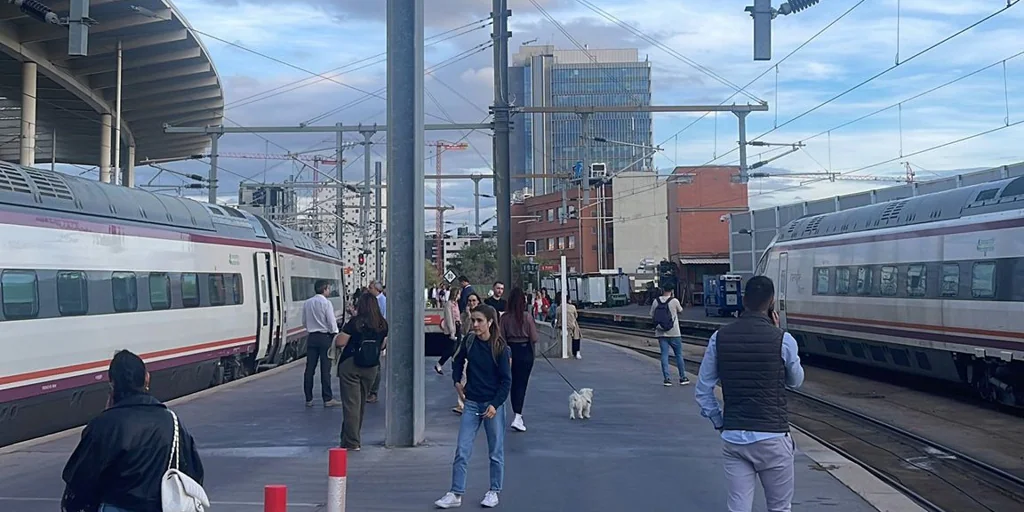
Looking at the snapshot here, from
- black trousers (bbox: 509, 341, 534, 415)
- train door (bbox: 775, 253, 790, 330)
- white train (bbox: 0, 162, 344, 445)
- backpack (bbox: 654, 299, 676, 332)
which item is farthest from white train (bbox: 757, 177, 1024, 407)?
white train (bbox: 0, 162, 344, 445)

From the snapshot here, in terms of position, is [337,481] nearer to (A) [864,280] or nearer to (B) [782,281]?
(A) [864,280]

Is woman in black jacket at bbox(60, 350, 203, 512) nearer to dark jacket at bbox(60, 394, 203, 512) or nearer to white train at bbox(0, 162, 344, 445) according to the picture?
dark jacket at bbox(60, 394, 203, 512)

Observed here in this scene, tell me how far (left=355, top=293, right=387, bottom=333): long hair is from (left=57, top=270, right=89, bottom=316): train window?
451 cm

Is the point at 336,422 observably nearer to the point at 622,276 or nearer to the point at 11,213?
the point at 11,213

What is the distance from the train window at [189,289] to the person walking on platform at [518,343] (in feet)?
26.1

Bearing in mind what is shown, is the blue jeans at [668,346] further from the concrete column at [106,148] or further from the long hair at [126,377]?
the concrete column at [106,148]

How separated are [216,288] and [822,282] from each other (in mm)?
13062

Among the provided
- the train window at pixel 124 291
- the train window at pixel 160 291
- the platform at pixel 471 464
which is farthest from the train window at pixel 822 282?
the train window at pixel 124 291

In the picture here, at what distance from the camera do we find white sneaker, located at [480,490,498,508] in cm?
846

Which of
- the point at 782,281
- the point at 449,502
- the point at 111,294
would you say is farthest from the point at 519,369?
the point at 782,281

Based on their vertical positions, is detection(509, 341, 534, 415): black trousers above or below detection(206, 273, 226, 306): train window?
below

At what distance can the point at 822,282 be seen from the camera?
931 inches

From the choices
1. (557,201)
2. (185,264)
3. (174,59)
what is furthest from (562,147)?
(185,264)

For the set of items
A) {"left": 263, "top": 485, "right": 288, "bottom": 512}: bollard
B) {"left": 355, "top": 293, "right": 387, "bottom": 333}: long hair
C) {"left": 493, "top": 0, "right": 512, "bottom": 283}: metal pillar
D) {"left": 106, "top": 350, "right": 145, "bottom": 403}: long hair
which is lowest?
{"left": 263, "top": 485, "right": 288, "bottom": 512}: bollard
